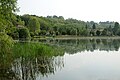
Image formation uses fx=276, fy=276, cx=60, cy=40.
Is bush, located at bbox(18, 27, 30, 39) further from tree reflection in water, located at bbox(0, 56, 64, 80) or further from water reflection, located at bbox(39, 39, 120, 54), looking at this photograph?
tree reflection in water, located at bbox(0, 56, 64, 80)

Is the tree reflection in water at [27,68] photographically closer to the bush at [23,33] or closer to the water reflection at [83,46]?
the water reflection at [83,46]

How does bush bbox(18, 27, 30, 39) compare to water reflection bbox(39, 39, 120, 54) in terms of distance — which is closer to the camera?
water reflection bbox(39, 39, 120, 54)

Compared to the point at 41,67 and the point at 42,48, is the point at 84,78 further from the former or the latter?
the point at 42,48

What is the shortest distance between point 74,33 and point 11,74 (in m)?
91.9

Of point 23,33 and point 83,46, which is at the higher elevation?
point 23,33

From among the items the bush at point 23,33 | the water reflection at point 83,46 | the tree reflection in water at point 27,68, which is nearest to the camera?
the tree reflection in water at point 27,68

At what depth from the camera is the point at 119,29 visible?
121000 millimetres

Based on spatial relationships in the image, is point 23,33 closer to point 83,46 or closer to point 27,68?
point 83,46

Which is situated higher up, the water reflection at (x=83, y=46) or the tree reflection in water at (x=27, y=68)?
the tree reflection in water at (x=27, y=68)

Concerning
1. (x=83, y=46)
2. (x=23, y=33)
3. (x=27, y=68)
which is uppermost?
(x=27, y=68)

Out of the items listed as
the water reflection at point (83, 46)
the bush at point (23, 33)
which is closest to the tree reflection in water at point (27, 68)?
the water reflection at point (83, 46)

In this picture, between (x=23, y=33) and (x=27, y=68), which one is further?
(x=23, y=33)

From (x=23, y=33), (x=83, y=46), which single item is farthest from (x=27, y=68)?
(x=23, y=33)

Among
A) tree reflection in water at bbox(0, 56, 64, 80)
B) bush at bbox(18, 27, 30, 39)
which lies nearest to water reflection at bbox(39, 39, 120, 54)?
bush at bbox(18, 27, 30, 39)
